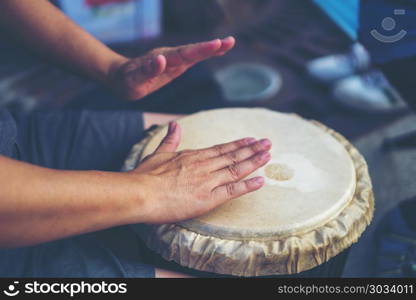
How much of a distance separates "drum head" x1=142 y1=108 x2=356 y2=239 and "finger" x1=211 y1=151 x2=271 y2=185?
Result: 0.16ft

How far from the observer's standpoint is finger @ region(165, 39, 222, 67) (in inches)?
35.0

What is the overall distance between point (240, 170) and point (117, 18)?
6.02 feet

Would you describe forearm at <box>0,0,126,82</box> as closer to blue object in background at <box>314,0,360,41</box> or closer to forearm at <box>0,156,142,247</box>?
forearm at <box>0,156,142,247</box>

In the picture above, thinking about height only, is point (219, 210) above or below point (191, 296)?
above

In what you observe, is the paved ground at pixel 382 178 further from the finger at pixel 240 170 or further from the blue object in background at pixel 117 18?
the blue object in background at pixel 117 18

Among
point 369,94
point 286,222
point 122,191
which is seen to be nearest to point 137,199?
point 122,191

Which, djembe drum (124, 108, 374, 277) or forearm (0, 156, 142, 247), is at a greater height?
forearm (0, 156, 142, 247)

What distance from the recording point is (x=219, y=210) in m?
0.75

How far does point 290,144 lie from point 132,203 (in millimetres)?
404

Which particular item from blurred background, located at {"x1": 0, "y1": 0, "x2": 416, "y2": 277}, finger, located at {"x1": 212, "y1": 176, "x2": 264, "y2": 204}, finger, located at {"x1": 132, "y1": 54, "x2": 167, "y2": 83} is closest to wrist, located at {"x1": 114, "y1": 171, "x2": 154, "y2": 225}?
finger, located at {"x1": 212, "y1": 176, "x2": 264, "y2": 204}

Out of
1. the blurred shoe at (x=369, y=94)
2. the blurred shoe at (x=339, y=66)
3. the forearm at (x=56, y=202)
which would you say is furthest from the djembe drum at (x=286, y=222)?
the blurred shoe at (x=339, y=66)

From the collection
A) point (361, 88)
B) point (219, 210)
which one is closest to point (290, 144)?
point (219, 210)

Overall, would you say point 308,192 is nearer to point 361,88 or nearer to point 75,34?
point 75,34

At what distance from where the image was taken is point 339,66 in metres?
2.04
